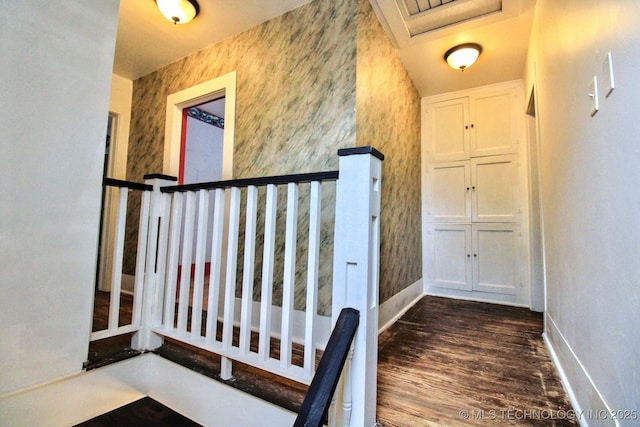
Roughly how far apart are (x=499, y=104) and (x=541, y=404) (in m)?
3.06

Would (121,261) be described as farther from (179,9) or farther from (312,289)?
(179,9)

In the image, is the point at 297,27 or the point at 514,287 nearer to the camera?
the point at 297,27

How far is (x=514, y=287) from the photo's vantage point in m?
2.98

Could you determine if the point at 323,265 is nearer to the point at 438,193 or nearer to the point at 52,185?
the point at 52,185

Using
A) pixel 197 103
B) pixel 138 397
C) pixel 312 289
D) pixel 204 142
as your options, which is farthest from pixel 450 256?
pixel 204 142

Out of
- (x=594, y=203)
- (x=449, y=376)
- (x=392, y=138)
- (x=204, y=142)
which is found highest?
(x=204, y=142)

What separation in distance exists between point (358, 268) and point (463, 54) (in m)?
2.58

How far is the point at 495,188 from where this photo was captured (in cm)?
314

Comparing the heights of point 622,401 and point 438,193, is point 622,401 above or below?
below

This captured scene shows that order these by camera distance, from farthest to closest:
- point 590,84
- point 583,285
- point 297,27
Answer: point 297,27
point 583,285
point 590,84

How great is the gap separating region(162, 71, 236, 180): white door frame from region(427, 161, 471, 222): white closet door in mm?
2441

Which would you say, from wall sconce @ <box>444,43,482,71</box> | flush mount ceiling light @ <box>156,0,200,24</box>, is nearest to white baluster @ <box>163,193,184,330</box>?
flush mount ceiling light @ <box>156,0,200,24</box>

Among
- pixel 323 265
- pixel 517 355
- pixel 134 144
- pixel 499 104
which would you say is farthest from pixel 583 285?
pixel 134 144

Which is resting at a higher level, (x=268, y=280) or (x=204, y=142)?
(x=204, y=142)
